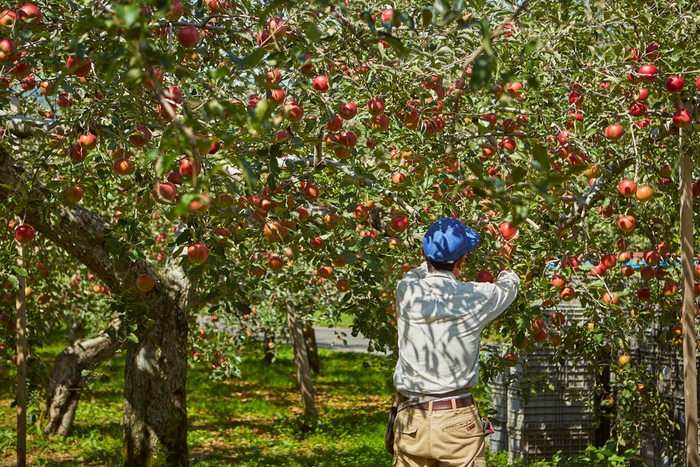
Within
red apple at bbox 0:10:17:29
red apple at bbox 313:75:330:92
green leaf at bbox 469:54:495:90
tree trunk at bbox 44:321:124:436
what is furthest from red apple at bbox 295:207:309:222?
tree trunk at bbox 44:321:124:436

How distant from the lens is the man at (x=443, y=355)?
2705mm

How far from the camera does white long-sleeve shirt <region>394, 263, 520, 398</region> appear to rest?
2705 millimetres

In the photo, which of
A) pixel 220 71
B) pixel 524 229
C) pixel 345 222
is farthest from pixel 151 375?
pixel 220 71

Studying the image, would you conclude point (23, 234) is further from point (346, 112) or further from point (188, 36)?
point (346, 112)

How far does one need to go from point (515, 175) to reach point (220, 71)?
28.7 inches

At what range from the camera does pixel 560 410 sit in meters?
6.80

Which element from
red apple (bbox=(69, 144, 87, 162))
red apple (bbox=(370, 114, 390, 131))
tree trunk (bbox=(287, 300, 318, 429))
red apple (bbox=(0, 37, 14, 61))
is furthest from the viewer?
tree trunk (bbox=(287, 300, 318, 429))

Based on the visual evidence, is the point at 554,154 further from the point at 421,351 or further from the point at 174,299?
the point at 174,299

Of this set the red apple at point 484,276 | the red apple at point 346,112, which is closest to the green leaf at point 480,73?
the red apple at point 346,112

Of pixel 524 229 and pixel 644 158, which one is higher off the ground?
pixel 644 158

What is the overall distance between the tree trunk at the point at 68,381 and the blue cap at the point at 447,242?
5.69 m

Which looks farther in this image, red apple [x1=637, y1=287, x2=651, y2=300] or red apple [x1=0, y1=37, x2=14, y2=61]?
red apple [x1=637, y1=287, x2=651, y2=300]

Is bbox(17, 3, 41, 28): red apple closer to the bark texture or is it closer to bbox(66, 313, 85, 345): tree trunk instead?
the bark texture

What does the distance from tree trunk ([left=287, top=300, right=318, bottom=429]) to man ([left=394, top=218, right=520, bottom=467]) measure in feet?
20.7
